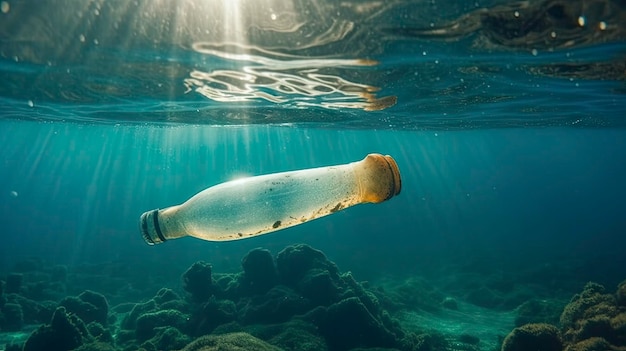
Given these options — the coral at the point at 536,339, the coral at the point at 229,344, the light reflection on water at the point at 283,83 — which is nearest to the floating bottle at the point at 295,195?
the coral at the point at 229,344

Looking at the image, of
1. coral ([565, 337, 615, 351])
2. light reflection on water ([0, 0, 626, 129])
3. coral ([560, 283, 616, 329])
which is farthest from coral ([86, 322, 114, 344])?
coral ([560, 283, 616, 329])

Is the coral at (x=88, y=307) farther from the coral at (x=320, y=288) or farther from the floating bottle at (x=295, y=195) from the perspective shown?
the floating bottle at (x=295, y=195)

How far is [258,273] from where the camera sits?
12.7 metres

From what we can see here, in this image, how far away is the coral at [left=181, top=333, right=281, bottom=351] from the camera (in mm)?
6367

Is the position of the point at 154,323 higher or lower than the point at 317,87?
lower

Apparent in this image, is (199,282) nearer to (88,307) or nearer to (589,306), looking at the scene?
(88,307)

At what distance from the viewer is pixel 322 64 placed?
9414mm

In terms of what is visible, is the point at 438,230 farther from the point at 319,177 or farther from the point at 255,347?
the point at 319,177

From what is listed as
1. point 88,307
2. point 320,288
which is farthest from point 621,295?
point 88,307

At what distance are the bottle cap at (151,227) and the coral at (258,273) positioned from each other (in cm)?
1050

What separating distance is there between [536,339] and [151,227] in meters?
8.41

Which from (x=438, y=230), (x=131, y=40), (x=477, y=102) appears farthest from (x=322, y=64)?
(x=438, y=230)

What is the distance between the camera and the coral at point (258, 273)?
12.6 m

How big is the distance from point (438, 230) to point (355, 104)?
49.3 meters
